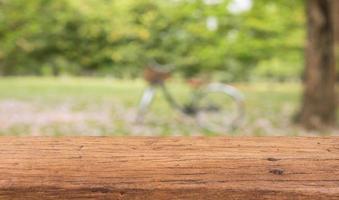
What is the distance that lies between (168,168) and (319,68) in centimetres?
668

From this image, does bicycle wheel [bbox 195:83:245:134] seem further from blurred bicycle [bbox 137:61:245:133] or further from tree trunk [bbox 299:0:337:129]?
tree trunk [bbox 299:0:337:129]

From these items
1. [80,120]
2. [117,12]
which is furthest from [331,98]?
[117,12]

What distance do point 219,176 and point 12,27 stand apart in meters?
18.4

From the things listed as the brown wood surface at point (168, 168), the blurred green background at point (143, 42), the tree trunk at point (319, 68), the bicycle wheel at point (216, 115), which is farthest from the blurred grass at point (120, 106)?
the brown wood surface at point (168, 168)

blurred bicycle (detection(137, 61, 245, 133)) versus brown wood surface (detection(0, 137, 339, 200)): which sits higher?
brown wood surface (detection(0, 137, 339, 200))

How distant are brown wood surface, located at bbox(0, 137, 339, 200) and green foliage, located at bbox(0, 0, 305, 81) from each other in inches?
642

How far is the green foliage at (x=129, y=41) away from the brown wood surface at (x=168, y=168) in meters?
16.3

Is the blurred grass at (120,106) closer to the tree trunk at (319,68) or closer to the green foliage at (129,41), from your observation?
the tree trunk at (319,68)

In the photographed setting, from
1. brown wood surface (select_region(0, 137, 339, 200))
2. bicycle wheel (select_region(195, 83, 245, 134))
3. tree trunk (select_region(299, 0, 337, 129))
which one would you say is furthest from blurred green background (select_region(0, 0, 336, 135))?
brown wood surface (select_region(0, 137, 339, 200))

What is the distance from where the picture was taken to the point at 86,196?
0.72 meters

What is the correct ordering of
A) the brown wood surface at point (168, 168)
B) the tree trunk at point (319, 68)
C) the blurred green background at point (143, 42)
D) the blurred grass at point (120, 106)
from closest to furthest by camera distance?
the brown wood surface at point (168, 168), the blurred grass at point (120, 106), the tree trunk at point (319, 68), the blurred green background at point (143, 42)

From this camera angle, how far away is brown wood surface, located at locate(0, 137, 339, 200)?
0.72 m

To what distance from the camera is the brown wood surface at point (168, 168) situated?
2.37ft

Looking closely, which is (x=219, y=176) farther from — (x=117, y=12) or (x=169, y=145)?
(x=117, y=12)
